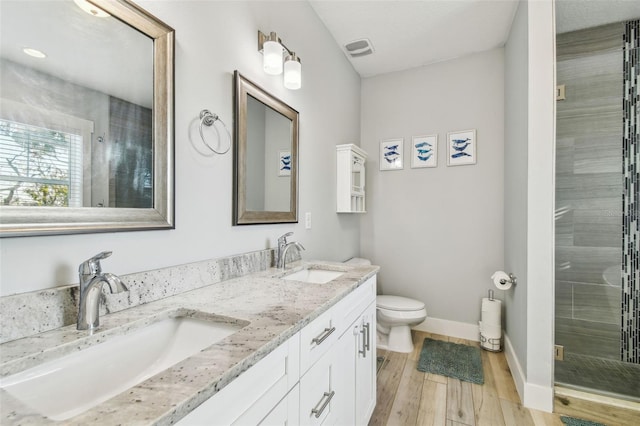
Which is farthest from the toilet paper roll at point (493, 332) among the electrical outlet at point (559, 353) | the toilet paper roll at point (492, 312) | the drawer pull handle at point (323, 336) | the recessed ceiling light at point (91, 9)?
the recessed ceiling light at point (91, 9)

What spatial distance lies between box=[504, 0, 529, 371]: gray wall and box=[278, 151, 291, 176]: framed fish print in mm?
1473

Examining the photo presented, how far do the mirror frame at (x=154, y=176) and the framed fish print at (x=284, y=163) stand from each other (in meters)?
0.75

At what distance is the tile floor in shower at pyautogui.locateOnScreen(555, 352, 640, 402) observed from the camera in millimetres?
1900

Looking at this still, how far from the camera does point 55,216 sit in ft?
2.43

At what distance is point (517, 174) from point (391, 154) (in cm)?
119

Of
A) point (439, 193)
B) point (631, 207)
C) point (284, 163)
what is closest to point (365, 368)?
point (284, 163)

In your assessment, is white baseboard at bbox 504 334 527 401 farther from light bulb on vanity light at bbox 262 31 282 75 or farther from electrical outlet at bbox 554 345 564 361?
light bulb on vanity light at bbox 262 31 282 75

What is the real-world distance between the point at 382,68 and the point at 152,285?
2.87 m

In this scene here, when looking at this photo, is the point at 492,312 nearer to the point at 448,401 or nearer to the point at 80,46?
the point at 448,401

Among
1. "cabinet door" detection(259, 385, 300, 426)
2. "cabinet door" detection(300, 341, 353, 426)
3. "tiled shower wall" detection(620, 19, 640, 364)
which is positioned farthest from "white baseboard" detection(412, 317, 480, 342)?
"cabinet door" detection(259, 385, 300, 426)

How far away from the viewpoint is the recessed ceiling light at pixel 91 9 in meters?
0.81

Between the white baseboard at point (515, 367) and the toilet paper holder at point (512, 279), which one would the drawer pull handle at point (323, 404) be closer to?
the white baseboard at point (515, 367)

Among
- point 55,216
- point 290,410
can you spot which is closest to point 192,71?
point 55,216

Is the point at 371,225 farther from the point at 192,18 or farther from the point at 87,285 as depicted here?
the point at 87,285
